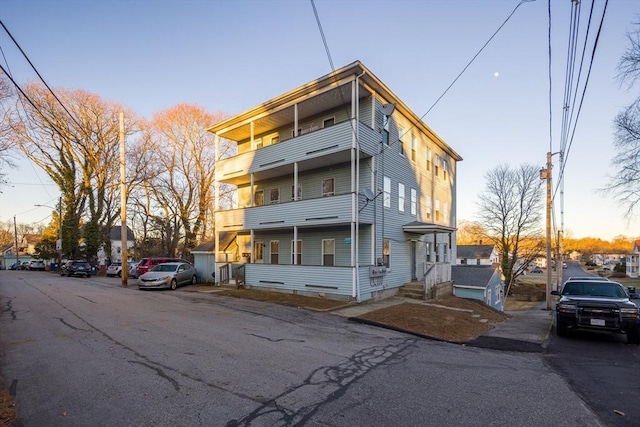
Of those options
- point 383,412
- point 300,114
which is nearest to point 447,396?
point 383,412

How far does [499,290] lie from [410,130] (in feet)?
45.7

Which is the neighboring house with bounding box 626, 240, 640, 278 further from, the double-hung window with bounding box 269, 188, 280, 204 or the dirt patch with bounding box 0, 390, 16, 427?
the dirt patch with bounding box 0, 390, 16, 427

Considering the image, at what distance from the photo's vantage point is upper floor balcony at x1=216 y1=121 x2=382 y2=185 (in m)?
15.7

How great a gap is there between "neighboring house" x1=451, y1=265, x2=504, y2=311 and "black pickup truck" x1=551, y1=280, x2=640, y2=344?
33.7ft

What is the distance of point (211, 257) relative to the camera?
2292cm

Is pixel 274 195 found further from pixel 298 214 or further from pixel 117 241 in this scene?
pixel 117 241

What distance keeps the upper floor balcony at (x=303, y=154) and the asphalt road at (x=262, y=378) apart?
875 centimetres

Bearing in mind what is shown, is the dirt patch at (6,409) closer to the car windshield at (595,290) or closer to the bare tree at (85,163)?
the car windshield at (595,290)

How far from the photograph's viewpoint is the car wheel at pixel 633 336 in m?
9.08

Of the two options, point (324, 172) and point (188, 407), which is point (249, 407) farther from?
point (324, 172)

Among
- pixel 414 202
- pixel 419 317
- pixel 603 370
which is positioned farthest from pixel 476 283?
pixel 603 370

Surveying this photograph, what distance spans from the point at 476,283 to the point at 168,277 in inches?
722

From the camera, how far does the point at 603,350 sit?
8.53 meters

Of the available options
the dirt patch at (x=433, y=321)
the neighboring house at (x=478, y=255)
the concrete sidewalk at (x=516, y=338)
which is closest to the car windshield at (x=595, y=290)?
the concrete sidewalk at (x=516, y=338)
